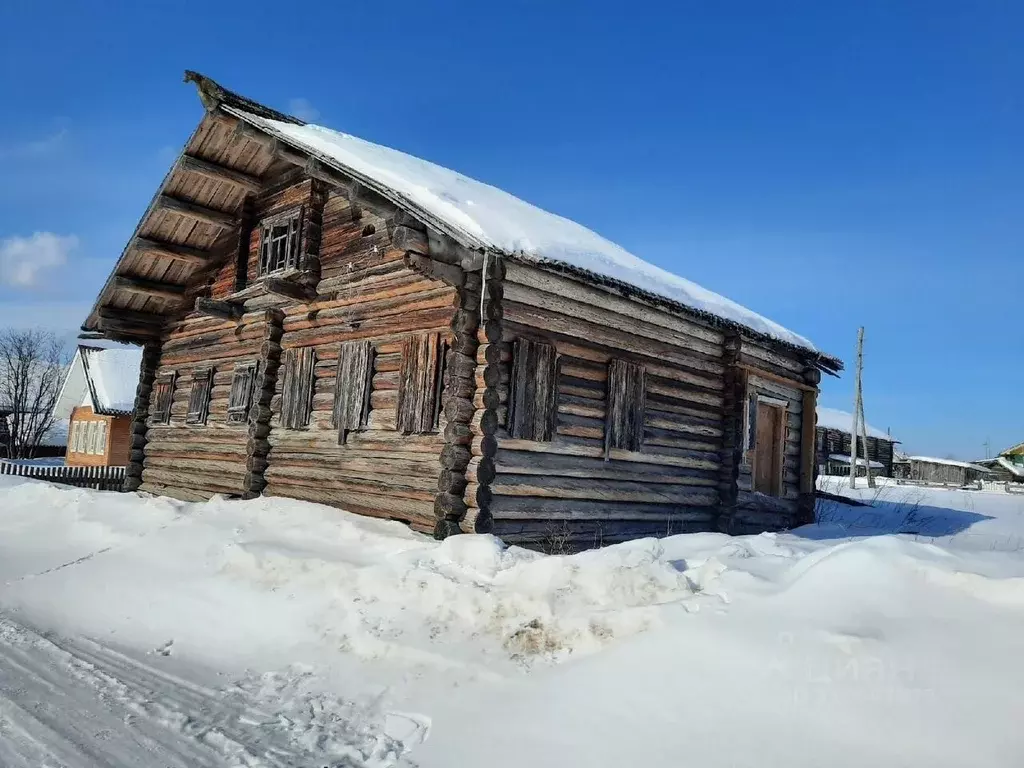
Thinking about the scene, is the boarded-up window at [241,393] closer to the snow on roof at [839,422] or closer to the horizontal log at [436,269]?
the horizontal log at [436,269]

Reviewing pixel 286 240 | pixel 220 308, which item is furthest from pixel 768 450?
pixel 220 308

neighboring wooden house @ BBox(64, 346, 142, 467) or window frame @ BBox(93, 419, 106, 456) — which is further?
window frame @ BBox(93, 419, 106, 456)

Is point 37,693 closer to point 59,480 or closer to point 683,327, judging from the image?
point 683,327

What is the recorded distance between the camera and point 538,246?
878 centimetres

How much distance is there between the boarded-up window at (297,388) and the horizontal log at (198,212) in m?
3.61

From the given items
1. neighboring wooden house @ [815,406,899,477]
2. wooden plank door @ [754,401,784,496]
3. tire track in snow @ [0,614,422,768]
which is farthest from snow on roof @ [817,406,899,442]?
tire track in snow @ [0,614,422,768]

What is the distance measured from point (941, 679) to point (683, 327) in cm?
853

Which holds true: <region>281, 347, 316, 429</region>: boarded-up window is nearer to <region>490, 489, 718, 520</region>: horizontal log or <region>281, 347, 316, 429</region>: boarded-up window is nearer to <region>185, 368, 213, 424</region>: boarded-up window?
<region>185, 368, 213, 424</region>: boarded-up window

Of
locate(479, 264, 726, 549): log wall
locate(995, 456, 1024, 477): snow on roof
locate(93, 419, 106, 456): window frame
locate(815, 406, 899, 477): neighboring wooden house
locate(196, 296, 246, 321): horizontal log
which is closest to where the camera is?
locate(479, 264, 726, 549): log wall

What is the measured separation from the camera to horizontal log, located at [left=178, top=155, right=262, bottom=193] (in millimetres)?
12312

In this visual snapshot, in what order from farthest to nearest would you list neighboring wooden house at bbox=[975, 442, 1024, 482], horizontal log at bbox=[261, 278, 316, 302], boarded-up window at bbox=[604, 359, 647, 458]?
neighboring wooden house at bbox=[975, 442, 1024, 482] → horizontal log at bbox=[261, 278, 316, 302] → boarded-up window at bbox=[604, 359, 647, 458]

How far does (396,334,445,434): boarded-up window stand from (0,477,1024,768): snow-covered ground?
245cm

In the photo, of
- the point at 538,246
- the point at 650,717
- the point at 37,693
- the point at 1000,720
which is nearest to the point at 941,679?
→ the point at 1000,720

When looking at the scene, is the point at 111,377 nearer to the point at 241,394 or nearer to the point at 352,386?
the point at 241,394
